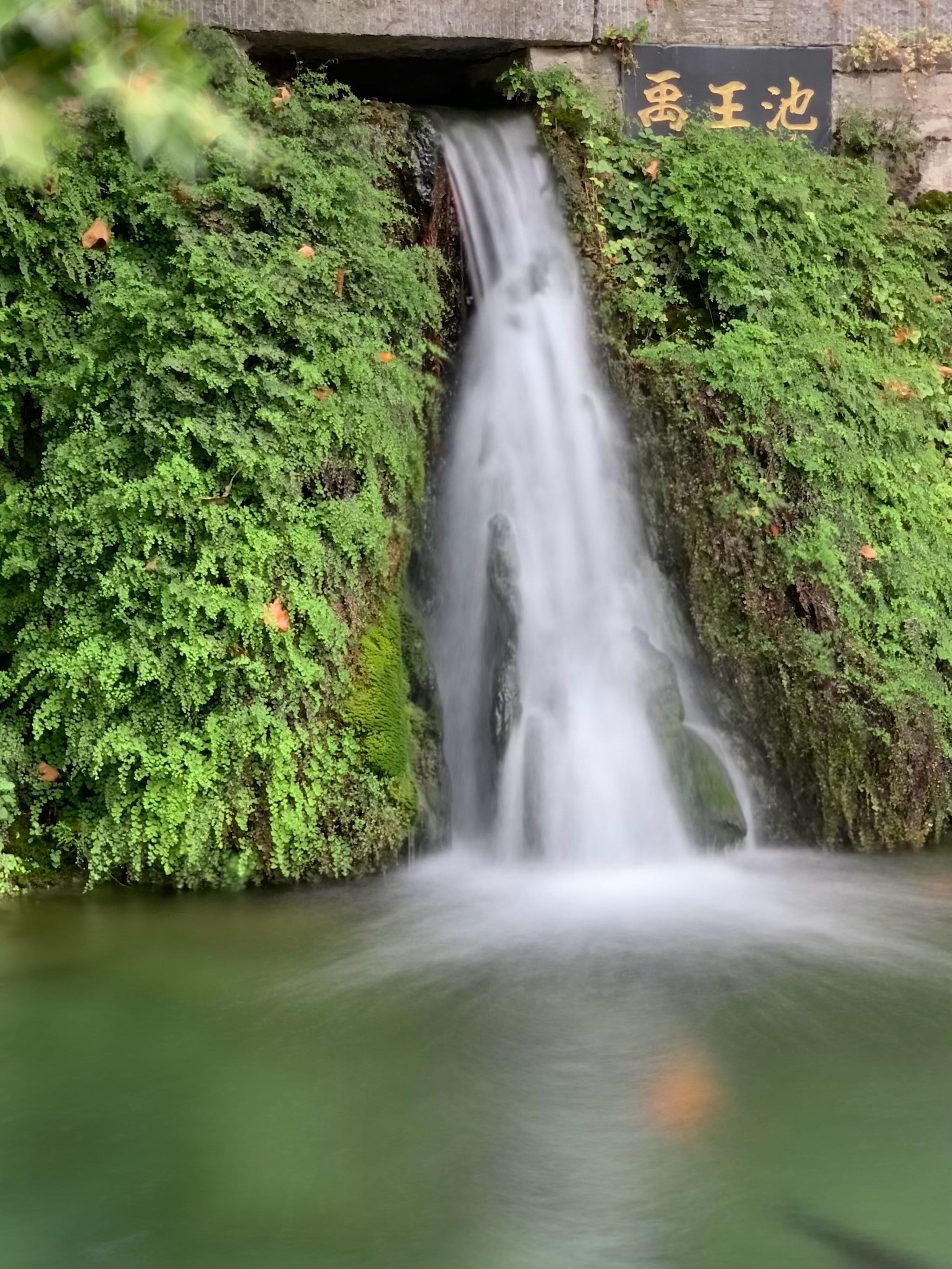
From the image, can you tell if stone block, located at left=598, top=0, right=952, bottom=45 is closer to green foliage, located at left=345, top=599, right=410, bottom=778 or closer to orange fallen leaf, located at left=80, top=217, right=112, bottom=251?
orange fallen leaf, located at left=80, top=217, right=112, bottom=251

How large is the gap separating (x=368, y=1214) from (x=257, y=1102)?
0.64 meters

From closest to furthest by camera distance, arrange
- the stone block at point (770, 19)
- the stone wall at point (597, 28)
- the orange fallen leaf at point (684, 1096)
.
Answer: the orange fallen leaf at point (684, 1096), the stone wall at point (597, 28), the stone block at point (770, 19)

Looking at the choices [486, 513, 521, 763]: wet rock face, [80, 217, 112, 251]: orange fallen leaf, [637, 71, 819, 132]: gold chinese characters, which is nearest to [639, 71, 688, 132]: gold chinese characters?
[637, 71, 819, 132]: gold chinese characters

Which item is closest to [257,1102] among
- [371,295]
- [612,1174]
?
[612,1174]

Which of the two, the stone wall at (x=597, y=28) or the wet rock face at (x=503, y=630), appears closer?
the wet rock face at (x=503, y=630)

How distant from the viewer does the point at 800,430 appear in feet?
20.7

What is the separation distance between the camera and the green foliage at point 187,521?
4.95 meters

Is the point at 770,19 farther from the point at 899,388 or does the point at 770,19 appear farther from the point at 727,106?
the point at 899,388

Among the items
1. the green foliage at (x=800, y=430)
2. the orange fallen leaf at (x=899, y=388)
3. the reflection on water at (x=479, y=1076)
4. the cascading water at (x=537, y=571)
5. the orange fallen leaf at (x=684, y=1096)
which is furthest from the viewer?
the orange fallen leaf at (x=899, y=388)

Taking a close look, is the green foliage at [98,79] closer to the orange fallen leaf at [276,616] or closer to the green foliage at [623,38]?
the orange fallen leaf at [276,616]

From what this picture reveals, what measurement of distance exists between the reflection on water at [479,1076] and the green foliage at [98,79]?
2.45 metres

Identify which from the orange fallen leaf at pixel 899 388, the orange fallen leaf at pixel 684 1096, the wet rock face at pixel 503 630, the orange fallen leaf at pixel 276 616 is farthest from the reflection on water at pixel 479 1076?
the orange fallen leaf at pixel 899 388

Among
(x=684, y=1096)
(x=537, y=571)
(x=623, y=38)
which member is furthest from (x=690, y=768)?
(x=623, y=38)

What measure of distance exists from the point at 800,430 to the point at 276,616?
2.94 meters
